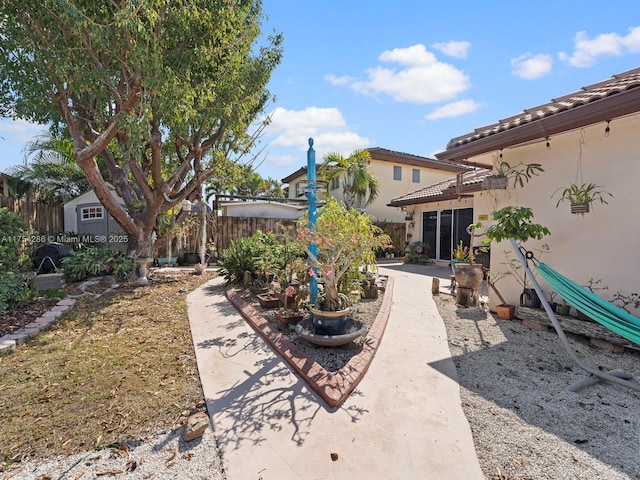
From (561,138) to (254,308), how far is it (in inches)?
228

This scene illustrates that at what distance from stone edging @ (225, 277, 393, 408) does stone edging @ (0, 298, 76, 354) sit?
9.60 feet

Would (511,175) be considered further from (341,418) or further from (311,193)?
(341,418)

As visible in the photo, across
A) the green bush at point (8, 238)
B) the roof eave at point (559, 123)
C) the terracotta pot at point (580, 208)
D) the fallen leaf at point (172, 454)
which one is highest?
the roof eave at point (559, 123)

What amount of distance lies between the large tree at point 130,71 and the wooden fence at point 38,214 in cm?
208

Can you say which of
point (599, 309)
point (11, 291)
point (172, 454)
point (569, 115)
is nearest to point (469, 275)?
point (599, 309)

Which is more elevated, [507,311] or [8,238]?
[8,238]

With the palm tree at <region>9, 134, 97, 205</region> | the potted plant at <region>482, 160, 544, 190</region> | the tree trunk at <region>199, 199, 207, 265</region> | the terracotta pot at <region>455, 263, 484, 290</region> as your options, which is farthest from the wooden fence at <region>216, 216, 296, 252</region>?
the potted plant at <region>482, 160, 544, 190</region>

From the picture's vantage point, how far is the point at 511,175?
18.2 feet

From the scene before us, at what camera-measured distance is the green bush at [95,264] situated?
7828 mm

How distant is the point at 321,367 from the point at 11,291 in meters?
5.41

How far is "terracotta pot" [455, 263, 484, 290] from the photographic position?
20.4 ft

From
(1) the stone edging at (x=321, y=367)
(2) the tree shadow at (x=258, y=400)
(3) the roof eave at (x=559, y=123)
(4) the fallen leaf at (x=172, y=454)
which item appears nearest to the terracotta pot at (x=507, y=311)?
(1) the stone edging at (x=321, y=367)

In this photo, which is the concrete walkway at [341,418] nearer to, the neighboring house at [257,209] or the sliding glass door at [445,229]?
the sliding glass door at [445,229]

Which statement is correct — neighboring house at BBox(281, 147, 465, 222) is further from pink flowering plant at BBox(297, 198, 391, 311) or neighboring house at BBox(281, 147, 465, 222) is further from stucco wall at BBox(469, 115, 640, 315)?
pink flowering plant at BBox(297, 198, 391, 311)
